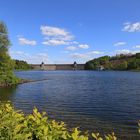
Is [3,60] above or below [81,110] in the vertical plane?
above

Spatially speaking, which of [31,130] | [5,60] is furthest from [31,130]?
[5,60]

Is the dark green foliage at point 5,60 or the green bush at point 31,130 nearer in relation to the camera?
the green bush at point 31,130

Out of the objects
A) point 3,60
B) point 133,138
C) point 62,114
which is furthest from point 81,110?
point 3,60

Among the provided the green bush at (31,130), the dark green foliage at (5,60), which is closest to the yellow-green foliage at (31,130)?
the green bush at (31,130)

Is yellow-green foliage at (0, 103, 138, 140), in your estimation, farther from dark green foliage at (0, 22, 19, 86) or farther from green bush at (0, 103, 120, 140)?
dark green foliage at (0, 22, 19, 86)

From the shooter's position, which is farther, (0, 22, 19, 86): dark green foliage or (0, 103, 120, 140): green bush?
(0, 22, 19, 86): dark green foliage

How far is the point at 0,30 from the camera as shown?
79875 millimetres

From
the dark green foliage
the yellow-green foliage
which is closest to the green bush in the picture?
the yellow-green foliage

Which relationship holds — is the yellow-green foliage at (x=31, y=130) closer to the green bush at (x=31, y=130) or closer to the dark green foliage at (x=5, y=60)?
the green bush at (x=31, y=130)

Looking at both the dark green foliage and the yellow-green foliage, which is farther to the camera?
the dark green foliage

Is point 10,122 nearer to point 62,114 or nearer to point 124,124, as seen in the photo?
point 124,124

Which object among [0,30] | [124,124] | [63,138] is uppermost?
[0,30]

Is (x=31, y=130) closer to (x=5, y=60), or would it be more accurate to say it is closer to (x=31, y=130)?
(x=31, y=130)

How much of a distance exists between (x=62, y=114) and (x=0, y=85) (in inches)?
1766
